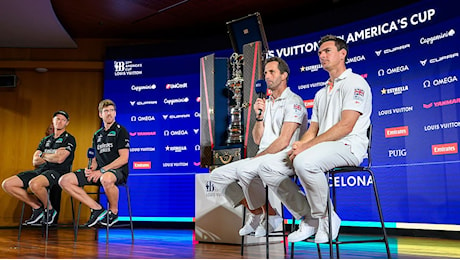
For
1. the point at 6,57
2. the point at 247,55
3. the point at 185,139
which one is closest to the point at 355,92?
the point at 247,55

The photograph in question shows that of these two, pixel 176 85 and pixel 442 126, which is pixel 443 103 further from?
pixel 176 85

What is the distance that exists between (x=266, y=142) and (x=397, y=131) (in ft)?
7.45

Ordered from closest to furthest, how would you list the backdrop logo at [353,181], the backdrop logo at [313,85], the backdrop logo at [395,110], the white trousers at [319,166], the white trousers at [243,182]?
the white trousers at [319,166], the white trousers at [243,182], the backdrop logo at [395,110], the backdrop logo at [353,181], the backdrop logo at [313,85]

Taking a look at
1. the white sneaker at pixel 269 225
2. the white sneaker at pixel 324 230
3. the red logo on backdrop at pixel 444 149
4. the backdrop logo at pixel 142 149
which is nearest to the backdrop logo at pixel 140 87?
the backdrop logo at pixel 142 149

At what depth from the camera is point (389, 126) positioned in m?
5.19

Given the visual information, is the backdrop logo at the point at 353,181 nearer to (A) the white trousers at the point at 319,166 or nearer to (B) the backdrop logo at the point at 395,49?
(B) the backdrop logo at the point at 395,49

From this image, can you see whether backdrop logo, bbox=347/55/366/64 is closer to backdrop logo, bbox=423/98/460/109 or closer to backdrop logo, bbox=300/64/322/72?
backdrop logo, bbox=300/64/322/72

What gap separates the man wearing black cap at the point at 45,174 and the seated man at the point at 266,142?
2446mm

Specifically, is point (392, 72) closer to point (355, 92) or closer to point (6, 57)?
point (355, 92)

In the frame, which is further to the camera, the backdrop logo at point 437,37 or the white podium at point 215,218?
the backdrop logo at point 437,37

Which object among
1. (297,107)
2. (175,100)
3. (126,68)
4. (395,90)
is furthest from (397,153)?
(126,68)

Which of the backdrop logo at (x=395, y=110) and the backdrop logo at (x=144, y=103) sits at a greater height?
the backdrop logo at (x=144, y=103)

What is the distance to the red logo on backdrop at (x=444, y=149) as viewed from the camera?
4.58 m

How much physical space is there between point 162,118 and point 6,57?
278cm
